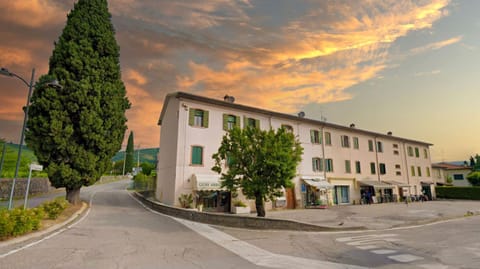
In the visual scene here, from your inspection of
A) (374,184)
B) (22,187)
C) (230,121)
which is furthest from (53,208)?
(374,184)

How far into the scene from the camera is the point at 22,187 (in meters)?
26.3

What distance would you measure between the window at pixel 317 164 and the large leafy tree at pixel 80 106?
64.3ft

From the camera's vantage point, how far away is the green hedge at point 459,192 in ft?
118

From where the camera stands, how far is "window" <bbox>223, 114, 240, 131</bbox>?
21.4 m

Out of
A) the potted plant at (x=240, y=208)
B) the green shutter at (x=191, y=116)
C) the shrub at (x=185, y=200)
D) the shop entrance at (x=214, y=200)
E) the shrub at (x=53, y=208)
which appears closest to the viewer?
the shrub at (x=53, y=208)

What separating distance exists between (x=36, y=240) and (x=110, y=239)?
7.81 ft

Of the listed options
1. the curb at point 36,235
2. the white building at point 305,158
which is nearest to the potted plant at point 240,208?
the white building at point 305,158

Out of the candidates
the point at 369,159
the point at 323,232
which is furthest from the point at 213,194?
the point at 369,159

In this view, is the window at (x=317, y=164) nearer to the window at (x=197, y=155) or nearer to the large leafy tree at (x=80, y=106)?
the window at (x=197, y=155)

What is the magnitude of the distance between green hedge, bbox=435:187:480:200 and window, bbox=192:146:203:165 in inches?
1651

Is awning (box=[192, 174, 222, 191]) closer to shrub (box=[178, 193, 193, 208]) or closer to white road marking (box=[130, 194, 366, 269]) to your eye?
shrub (box=[178, 193, 193, 208])

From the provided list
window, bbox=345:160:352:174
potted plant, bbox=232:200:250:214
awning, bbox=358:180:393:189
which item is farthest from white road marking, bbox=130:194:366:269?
awning, bbox=358:180:393:189

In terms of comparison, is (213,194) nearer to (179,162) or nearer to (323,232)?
(179,162)

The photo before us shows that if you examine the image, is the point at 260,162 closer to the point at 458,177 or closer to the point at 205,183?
the point at 205,183
